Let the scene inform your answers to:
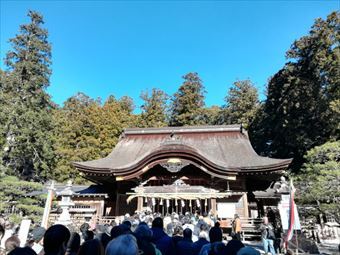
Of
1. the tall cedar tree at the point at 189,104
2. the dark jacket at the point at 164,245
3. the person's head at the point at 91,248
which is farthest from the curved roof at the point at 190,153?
the tall cedar tree at the point at 189,104

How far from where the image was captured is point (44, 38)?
23.9 metres

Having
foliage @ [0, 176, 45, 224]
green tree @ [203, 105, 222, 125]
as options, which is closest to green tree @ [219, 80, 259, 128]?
green tree @ [203, 105, 222, 125]

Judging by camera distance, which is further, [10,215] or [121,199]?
[121,199]

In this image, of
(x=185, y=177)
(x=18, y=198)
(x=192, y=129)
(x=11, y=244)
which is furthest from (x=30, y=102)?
(x=11, y=244)

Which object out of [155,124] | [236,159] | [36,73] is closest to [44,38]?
[36,73]

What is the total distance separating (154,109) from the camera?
33.0 metres

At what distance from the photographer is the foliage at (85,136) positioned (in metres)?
23.2

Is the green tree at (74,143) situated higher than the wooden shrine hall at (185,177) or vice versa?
the green tree at (74,143)

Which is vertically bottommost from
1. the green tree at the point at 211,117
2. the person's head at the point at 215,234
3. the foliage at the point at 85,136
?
the person's head at the point at 215,234

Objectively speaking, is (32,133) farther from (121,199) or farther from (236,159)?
(236,159)

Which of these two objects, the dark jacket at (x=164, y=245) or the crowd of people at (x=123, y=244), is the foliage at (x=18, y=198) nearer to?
the crowd of people at (x=123, y=244)

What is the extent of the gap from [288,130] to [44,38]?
1008 inches

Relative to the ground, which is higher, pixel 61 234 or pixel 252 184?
pixel 252 184

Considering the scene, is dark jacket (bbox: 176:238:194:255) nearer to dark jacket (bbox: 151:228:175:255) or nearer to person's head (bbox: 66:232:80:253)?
dark jacket (bbox: 151:228:175:255)
